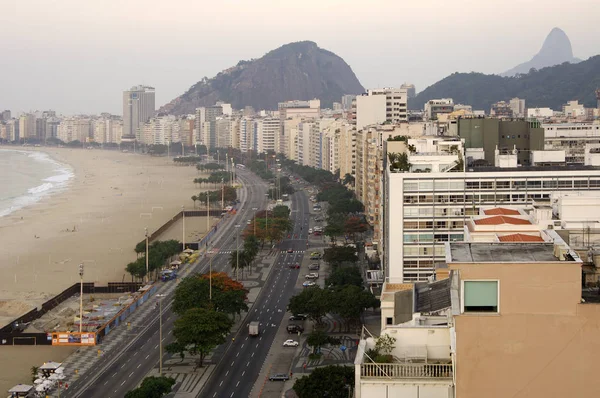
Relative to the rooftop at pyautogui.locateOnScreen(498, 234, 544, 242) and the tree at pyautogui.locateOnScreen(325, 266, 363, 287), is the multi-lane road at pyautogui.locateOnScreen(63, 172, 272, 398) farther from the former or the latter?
the rooftop at pyautogui.locateOnScreen(498, 234, 544, 242)

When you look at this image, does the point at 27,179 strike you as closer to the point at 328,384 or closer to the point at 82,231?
the point at 82,231

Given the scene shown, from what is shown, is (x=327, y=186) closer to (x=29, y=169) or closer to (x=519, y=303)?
(x=29, y=169)

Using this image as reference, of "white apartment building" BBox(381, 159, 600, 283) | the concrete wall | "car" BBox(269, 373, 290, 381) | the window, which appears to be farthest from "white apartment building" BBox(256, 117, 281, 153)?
the concrete wall

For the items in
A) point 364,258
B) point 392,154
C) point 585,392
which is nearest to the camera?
point 585,392

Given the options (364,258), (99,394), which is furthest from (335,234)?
(99,394)

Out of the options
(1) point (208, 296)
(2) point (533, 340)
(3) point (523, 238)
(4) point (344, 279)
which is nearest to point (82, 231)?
(4) point (344, 279)
